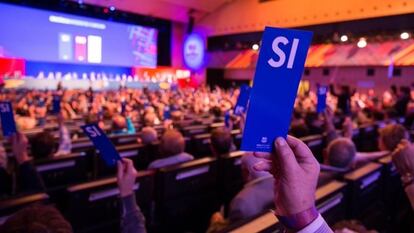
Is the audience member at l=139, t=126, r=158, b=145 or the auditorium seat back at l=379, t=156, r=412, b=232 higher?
the audience member at l=139, t=126, r=158, b=145

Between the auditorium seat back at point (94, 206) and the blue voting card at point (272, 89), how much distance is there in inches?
56.0

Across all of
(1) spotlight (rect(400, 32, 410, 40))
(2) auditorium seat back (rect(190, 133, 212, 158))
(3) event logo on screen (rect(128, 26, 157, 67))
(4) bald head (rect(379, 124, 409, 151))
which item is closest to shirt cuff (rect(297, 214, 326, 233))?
(4) bald head (rect(379, 124, 409, 151))

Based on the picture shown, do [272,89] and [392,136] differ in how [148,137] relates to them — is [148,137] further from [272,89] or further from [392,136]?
[272,89]

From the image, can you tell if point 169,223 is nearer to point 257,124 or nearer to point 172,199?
point 172,199

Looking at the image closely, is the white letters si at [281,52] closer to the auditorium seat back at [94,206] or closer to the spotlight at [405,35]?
the auditorium seat back at [94,206]

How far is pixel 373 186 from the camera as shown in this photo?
2557 millimetres

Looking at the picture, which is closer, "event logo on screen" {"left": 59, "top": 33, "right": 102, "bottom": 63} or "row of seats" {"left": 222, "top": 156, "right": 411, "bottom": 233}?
"row of seats" {"left": 222, "top": 156, "right": 411, "bottom": 233}

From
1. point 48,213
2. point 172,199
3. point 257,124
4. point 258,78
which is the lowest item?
point 172,199

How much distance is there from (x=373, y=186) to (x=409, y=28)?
36.4ft

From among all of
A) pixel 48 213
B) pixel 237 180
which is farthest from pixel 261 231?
pixel 237 180

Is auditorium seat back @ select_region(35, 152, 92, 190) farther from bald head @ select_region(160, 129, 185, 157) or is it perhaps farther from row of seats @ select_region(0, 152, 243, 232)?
bald head @ select_region(160, 129, 185, 157)

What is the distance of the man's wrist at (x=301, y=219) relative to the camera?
2.75 ft

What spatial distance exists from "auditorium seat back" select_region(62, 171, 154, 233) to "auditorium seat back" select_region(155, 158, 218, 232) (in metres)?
0.24

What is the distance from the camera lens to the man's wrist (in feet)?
2.75
